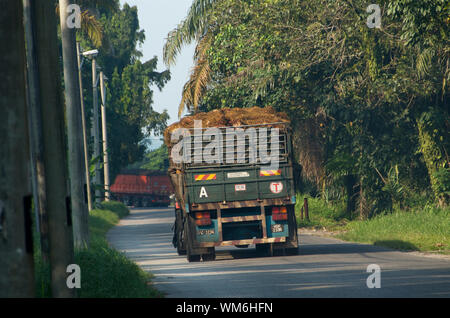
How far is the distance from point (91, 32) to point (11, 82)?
27.2 m

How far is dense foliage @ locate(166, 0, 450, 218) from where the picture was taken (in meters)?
25.8

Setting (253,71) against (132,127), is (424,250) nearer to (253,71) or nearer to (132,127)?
(253,71)

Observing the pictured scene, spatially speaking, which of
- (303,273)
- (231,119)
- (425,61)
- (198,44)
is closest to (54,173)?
(303,273)

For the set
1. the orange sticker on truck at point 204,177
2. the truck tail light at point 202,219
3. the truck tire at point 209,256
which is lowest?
the truck tire at point 209,256

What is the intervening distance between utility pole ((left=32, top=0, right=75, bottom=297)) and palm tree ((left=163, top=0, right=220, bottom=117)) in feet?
79.0

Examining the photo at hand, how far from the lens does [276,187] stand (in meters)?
18.2

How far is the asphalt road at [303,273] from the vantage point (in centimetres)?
1180

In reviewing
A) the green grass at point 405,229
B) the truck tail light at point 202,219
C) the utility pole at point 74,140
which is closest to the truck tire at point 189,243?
the truck tail light at point 202,219

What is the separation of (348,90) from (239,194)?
10917mm

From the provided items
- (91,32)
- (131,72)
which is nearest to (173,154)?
(91,32)

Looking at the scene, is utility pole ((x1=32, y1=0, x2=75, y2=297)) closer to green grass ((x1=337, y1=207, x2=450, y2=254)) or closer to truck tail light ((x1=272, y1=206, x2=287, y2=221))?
truck tail light ((x1=272, y1=206, x2=287, y2=221))

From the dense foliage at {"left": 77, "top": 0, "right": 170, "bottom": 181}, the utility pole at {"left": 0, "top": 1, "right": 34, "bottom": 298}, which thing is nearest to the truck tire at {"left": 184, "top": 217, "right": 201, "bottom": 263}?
the utility pole at {"left": 0, "top": 1, "right": 34, "bottom": 298}

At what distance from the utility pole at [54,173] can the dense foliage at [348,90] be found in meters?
15.1

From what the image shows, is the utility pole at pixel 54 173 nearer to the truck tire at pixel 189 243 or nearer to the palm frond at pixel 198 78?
the truck tire at pixel 189 243
